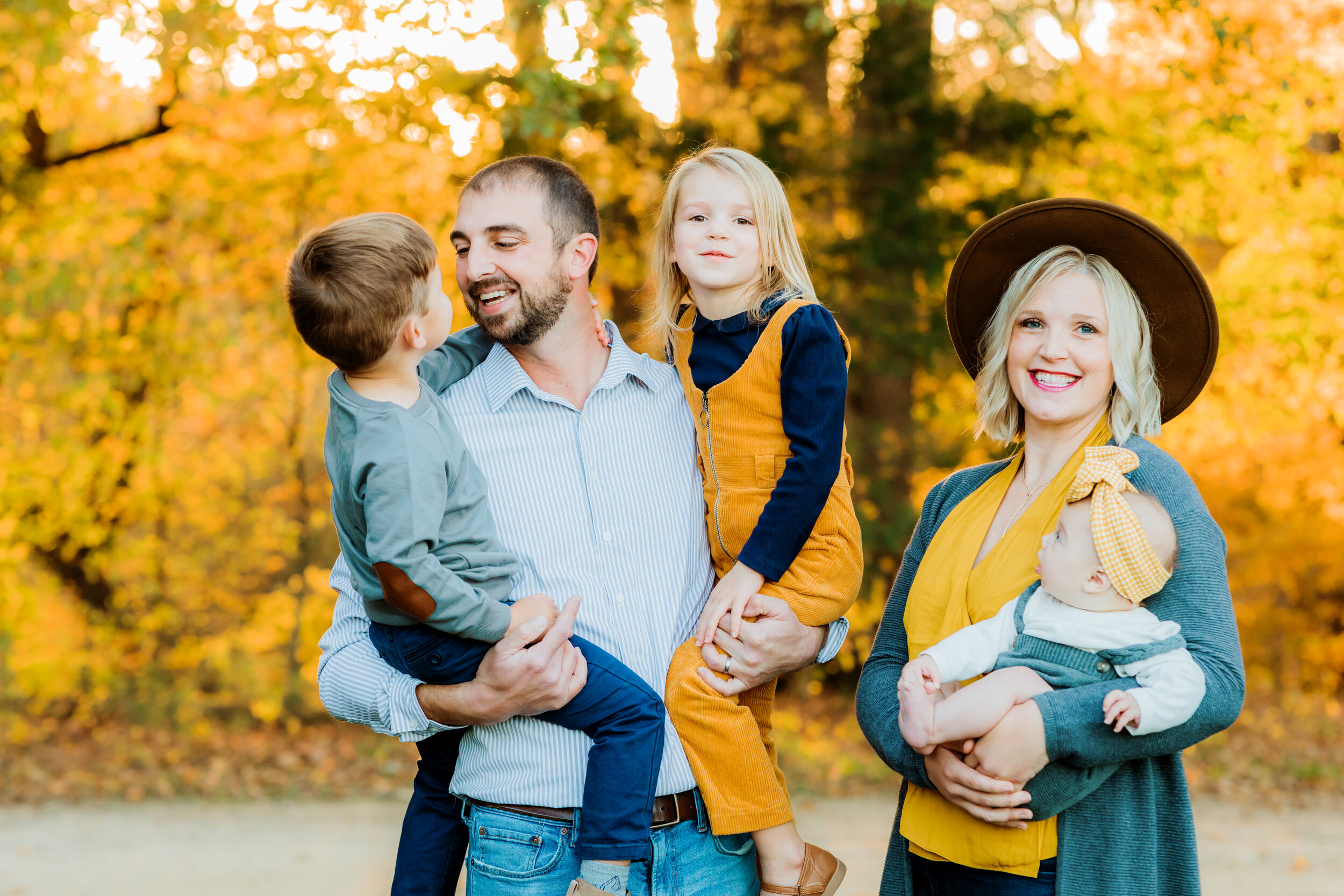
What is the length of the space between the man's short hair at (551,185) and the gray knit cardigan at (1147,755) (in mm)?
1259

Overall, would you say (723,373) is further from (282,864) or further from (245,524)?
(245,524)

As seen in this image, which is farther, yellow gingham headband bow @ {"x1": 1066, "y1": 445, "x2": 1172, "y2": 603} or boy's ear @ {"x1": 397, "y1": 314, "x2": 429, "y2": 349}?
boy's ear @ {"x1": 397, "y1": 314, "x2": 429, "y2": 349}

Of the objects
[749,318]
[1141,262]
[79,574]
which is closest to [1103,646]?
[1141,262]

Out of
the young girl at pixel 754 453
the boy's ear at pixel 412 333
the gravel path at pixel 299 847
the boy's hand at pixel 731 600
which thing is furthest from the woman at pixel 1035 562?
the gravel path at pixel 299 847

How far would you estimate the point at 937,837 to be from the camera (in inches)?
85.3

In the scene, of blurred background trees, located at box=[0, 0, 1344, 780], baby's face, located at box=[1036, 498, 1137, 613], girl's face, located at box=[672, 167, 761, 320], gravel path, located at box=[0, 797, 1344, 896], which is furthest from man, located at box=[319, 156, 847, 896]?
blurred background trees, located at box=[0, 0, 1344, 780]

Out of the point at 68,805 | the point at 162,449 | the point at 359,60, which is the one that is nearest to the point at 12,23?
the point at 359,60

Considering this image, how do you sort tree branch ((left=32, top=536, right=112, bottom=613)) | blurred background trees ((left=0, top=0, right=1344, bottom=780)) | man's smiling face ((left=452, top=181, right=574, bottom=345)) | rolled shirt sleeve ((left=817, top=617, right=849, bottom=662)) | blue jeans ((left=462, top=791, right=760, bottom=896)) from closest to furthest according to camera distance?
blue jeans ((left=462, top=791, right=760, bottom=896)) < man's smiling face ((left=452, top=181, right=574, bottom=345)) < rolled shirt sleeve ((left=817, top=617, right=849, bottom=662)) < blurred background trees ((left=0, top=0, right=1344, bottom=780)) < tree branch ((left=32, top=536, right=112, bottom=613))

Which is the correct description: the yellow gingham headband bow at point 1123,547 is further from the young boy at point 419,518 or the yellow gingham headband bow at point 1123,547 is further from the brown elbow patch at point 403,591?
the brown elbow patch at point 403,591

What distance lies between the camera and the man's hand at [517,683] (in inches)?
81.4

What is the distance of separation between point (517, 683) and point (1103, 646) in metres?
1.08

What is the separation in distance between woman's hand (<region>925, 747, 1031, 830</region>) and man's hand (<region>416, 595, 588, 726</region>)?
0.71m

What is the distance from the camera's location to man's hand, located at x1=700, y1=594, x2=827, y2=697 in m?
2.26

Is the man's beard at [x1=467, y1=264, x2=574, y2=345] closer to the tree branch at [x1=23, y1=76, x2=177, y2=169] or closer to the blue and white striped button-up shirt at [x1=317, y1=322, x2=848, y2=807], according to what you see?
the blue and white striped button-up shirt at [x1=317, y1=322, x2=848, y2=807]
